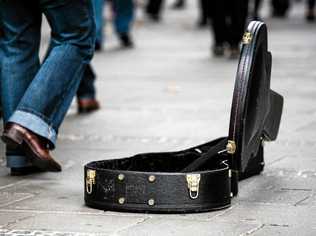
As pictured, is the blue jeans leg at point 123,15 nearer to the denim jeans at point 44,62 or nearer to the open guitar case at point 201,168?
Result: the denim jeans at point 44,62

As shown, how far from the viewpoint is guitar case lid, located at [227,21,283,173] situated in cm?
500

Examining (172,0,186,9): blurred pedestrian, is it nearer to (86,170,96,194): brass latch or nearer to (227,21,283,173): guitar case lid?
(227,21,283,173): guitar case lid

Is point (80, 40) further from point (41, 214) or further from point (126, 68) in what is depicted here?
point (126, 68)

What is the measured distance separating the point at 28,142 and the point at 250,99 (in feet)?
3.81

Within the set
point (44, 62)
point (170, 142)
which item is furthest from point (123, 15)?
point (44, 62)

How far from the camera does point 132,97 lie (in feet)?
32.2

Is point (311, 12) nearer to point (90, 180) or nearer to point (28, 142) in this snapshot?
point (28, 142)

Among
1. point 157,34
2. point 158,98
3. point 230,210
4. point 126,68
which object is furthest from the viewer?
point 157,34

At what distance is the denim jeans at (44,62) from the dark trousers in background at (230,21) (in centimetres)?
786

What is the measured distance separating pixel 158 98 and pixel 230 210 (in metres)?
4.74

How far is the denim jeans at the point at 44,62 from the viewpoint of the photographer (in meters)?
5.69

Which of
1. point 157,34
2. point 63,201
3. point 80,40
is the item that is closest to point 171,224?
point 63,201

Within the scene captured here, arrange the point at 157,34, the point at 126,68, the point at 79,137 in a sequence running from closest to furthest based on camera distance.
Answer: the point at 79,137, the point at 126,68, the point at 157,34

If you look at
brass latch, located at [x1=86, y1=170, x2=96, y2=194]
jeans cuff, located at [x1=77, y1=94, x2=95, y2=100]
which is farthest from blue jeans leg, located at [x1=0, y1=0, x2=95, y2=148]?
jeans cuff, located at [x1=77, y1=94, x2=95, y2=100]
